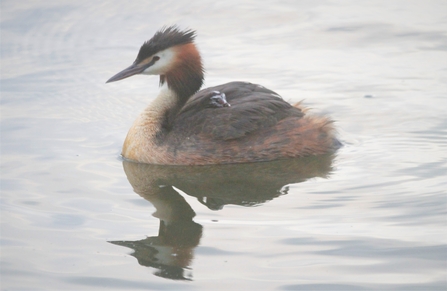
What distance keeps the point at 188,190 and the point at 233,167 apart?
0.75 meters

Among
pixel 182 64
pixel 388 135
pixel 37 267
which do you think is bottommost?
pixel 37 267

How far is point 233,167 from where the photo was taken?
8.00 metres

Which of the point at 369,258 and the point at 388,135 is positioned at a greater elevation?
the point at 388,135

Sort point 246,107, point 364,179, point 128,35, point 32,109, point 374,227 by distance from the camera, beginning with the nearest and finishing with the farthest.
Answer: point 374,227
point 364,179
point 246,107
point 32,109
point 128,35

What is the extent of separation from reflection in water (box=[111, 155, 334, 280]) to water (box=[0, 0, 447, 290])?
0.02m

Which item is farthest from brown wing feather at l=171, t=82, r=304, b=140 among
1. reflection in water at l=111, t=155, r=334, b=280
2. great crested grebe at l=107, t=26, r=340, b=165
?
reflection in water at l=111, t=155, r=334, b=280

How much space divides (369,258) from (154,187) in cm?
254

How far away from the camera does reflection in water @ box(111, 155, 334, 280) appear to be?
5867mm

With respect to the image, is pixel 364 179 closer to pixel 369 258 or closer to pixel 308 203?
pixel 308 203

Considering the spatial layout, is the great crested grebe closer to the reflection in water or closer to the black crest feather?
the black crest feather

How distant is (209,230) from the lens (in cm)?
627

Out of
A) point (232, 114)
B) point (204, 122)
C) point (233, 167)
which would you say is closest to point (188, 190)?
point (233, 167)

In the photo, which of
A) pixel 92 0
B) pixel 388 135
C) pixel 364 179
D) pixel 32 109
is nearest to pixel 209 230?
pixel 364 179

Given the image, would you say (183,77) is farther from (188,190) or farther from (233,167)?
(188,190)
